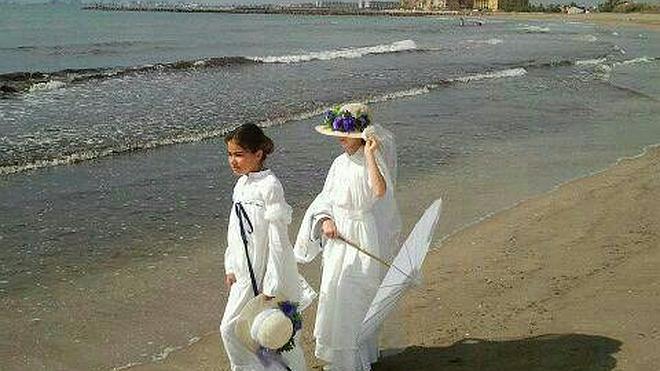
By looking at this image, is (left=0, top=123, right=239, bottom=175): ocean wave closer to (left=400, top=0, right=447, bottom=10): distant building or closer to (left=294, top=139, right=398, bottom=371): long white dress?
(left=294, top=139, right=398, bottom=371): long white dress

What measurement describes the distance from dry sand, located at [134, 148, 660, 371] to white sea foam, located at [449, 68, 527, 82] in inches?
679

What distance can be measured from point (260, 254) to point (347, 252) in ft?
2.13

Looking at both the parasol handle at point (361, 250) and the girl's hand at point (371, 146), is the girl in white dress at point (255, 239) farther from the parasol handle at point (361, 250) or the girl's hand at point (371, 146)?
the girl's hand at point (371, 146)

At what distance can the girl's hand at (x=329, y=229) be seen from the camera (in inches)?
170

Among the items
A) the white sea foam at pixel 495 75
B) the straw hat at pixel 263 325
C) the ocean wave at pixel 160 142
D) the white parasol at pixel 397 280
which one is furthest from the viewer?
the white sea foam at pixel 495 75

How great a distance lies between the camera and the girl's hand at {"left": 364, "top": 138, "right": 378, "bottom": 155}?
4211 millimetres

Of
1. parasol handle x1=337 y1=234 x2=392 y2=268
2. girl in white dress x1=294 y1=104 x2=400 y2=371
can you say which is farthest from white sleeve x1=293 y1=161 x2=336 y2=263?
parasol handle x1=337 y1=234 x2=392 y2=268

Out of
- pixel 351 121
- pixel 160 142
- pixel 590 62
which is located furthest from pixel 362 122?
pixel 590 62

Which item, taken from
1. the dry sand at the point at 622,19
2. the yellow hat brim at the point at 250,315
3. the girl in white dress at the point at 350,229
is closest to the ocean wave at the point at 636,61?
the girl in white dress at the point at 350,229

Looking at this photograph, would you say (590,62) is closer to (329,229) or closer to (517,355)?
(517,355)

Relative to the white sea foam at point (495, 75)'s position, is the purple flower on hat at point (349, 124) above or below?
above

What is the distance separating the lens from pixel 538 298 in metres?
5.66

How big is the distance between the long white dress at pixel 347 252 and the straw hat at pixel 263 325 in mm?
629

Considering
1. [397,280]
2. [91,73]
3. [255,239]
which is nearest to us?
[255,239]
